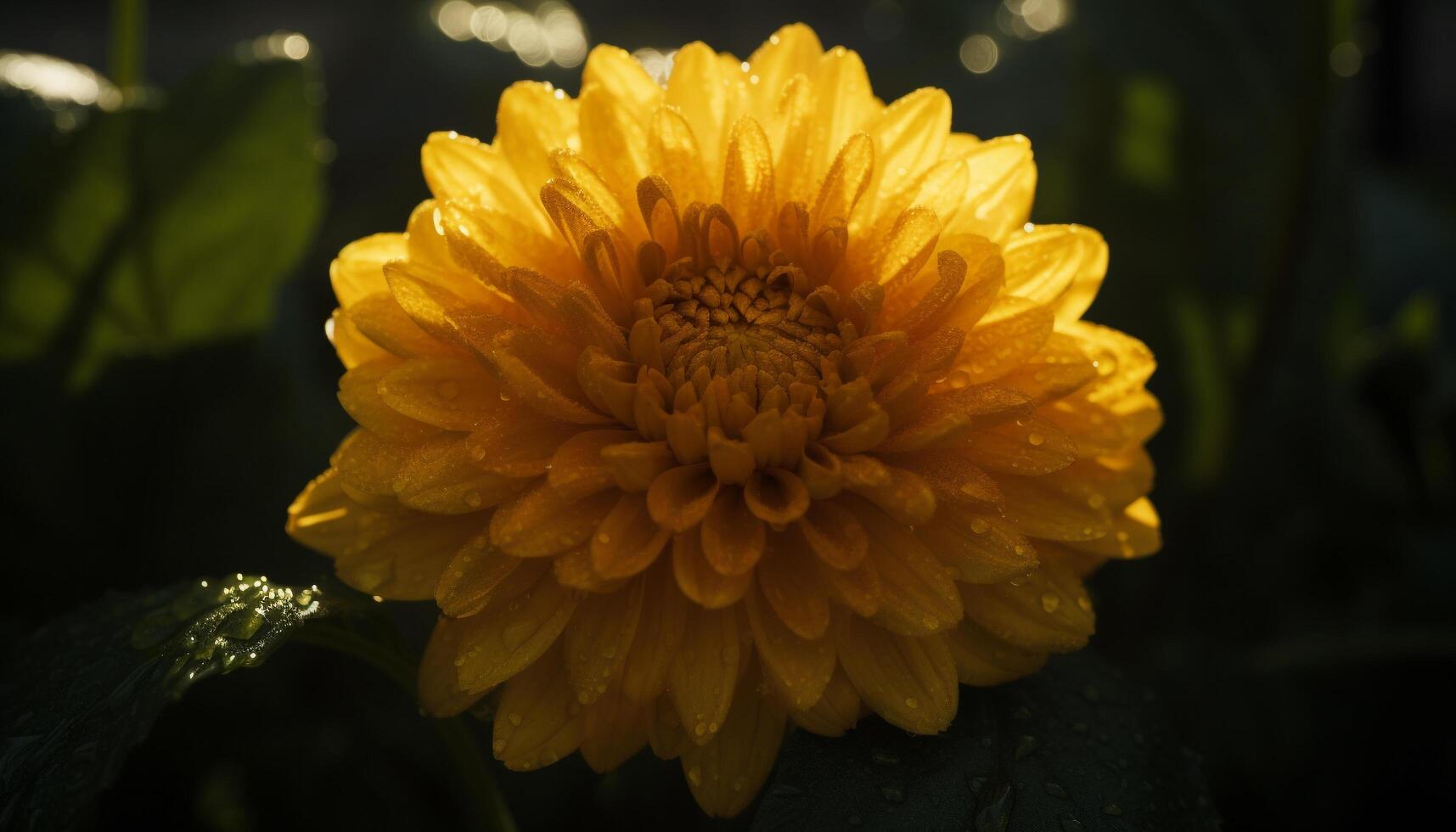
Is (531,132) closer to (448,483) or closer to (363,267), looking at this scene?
(363,267)

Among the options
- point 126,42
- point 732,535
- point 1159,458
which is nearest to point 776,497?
point 732,535

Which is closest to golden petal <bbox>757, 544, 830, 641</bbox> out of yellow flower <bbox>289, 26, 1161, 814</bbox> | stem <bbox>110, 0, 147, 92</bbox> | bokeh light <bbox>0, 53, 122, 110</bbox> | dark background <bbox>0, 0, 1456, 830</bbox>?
yellow flower <bbox>289, 26, 1161, 814</bbox>

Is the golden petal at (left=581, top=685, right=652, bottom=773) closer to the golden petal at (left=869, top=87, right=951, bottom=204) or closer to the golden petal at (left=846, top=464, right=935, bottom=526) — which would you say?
the golden petal at (left=846, top=464, right=935, bottom=526)

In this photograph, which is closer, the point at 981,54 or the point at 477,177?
the point at 477,177

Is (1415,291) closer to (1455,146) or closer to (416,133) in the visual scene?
(1455,146)


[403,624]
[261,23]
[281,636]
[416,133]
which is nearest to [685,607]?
[281,636]

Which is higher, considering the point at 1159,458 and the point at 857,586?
the point at 857,586

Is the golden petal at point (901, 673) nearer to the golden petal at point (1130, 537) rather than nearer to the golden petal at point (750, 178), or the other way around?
the golden petal at point (1130, 537)
